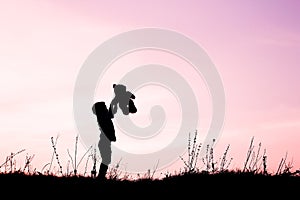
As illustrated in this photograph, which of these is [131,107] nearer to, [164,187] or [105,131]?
[105,131]

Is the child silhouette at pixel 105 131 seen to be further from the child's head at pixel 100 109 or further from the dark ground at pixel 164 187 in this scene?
the dark ground at pixel 164 187

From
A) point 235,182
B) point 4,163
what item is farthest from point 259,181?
point 4,163

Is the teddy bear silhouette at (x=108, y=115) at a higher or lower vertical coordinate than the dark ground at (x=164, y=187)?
higher

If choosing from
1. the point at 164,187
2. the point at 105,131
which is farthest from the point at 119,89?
the point at 164,187

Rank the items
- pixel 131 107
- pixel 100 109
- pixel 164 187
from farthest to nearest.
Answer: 1. pixel 131 107
2. pixel 100 109
3. pixel 164 187

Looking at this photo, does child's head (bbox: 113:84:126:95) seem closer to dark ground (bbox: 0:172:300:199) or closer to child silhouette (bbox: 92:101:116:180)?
child silhouette (bbox: 92:101:116:180)

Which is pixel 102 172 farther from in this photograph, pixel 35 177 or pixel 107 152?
→ pixel 35 177

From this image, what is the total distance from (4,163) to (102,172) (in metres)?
2.41

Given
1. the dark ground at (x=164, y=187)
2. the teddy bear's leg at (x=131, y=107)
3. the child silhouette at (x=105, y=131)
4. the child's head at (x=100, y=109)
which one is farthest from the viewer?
the teddy bear's leg at (x=131, y=107)

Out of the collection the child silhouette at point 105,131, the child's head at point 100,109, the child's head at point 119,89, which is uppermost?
the child's head at point 119,89

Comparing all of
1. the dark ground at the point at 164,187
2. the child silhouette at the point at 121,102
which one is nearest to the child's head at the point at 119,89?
the child silhouette at the point at 121,102

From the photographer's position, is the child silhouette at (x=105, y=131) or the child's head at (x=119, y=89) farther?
the child's head at (x=119, y=89)

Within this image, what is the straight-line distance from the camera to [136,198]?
9.47 m

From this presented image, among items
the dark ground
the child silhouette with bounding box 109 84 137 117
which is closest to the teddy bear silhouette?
the child silhouette with bounding box 109 84 137 117
